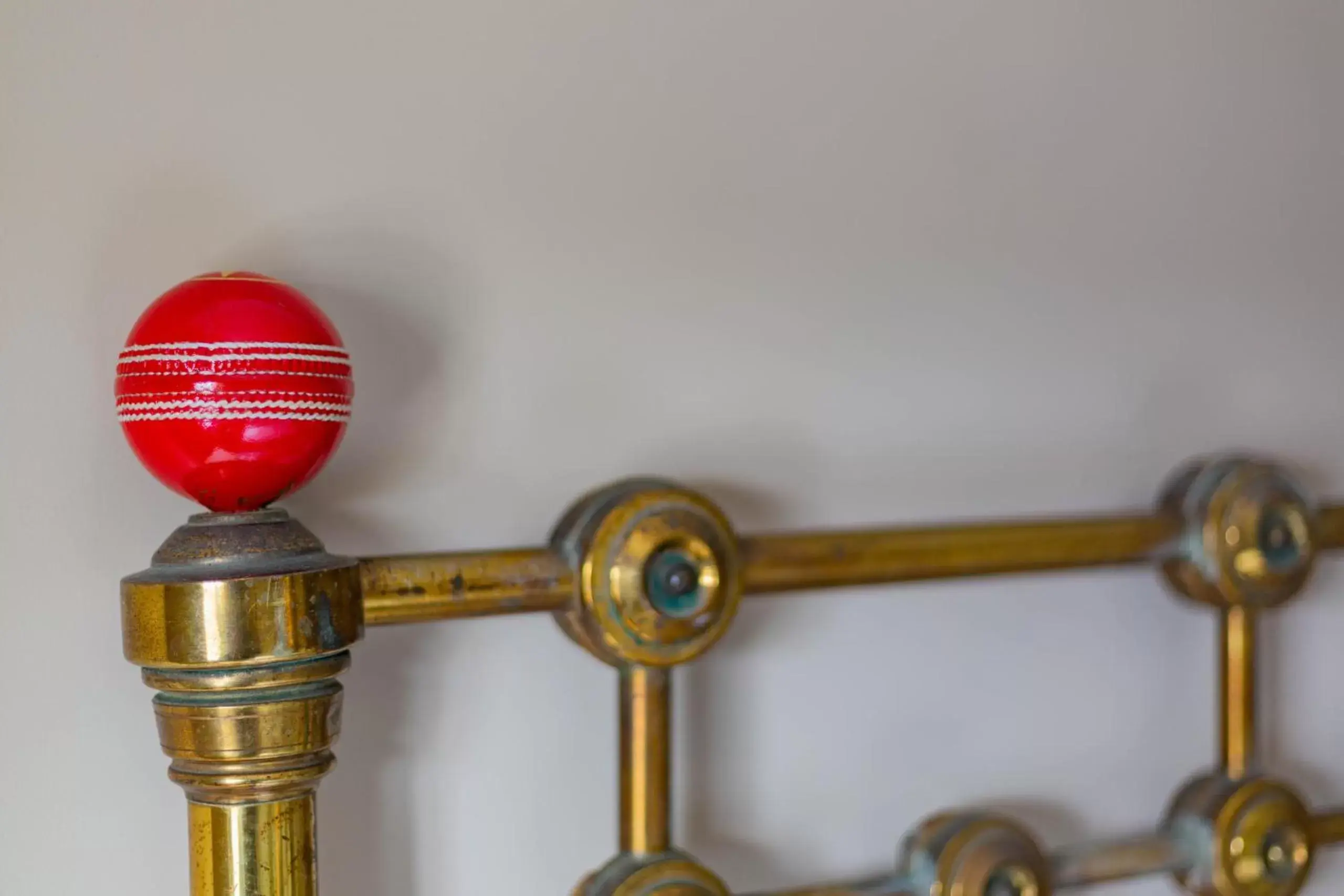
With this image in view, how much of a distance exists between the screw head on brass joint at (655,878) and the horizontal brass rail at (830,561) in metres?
0.15

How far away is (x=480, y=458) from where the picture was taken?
74 cm

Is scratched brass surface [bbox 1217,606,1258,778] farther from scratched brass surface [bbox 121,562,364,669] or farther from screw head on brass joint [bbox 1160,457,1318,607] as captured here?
scratched brass surface [bbox 121,562,364,669]

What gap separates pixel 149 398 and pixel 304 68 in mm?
213

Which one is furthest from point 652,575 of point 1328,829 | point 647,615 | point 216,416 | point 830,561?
point 1328,829

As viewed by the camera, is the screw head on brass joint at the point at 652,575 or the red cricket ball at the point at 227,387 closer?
the red cricket ball at the point at 227,387

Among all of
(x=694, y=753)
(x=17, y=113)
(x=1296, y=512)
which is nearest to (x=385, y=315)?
(x=17, y=113)

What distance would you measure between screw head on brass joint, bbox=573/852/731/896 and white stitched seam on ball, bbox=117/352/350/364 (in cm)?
32

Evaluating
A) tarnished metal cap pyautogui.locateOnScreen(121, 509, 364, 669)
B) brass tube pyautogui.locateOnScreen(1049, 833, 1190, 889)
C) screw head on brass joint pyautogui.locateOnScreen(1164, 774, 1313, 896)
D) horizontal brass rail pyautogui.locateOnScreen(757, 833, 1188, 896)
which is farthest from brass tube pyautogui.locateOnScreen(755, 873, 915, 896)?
tarnished metal cap pyautogui.locateOnScreen(121, 509, 364, 669)

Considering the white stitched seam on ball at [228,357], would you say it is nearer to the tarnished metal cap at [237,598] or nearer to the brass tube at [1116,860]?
the tarnished metal cap at [237,598]

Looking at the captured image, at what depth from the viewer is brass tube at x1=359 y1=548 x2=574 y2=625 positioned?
2.16ft

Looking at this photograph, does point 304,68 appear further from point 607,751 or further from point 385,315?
point 607,751

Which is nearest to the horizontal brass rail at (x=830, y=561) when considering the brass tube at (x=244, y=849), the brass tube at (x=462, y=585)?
the brass tube at (x=462, y=585)

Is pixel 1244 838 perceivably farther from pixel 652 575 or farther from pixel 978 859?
pixel 652 575

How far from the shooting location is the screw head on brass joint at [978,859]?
2.66 ft
